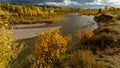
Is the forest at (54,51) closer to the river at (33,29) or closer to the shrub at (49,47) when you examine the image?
the shrub at (49,47)

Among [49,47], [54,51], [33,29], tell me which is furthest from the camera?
[33,29]

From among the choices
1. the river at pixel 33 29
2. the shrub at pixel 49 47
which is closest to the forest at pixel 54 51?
the shrub at pixel 49 47

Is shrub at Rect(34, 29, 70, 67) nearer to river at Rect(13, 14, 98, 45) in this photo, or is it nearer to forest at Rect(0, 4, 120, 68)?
forest at Rect(0, 4, 120, 68)

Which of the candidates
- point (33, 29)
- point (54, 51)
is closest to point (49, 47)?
point (54, 51)

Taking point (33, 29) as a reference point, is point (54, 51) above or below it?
above

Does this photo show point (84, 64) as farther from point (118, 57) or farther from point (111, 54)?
point (111, 54)

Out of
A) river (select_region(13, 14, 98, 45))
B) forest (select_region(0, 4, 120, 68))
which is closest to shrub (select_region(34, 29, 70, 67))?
forest (select_region(0, 4, 120, 68))

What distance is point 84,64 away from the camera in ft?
71.4

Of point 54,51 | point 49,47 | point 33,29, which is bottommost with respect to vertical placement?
point 33,29

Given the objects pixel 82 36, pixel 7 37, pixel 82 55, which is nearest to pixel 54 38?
pixel 82 55

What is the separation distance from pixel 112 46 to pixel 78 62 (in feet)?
49.3

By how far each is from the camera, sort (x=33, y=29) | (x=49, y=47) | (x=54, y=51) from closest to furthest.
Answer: (x=54, y=51)
(x=49, y=47)
(x=33, y=29)

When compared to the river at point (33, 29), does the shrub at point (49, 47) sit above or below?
above

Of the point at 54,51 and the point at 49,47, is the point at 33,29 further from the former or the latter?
the point at 54,51
